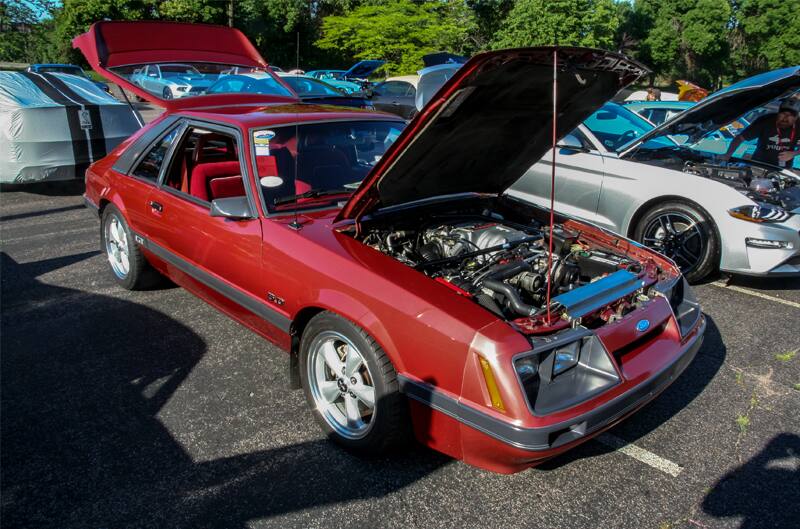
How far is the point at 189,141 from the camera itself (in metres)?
4.02

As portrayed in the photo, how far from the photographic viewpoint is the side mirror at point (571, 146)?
567 cm

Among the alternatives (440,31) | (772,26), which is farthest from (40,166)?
(772,26)

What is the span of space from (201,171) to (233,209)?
1.02 metres

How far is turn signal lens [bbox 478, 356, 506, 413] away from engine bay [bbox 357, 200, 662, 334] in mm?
273

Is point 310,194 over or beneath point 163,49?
beneath

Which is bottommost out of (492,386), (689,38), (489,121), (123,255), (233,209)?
(123,255)

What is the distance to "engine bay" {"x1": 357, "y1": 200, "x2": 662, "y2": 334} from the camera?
2629mm

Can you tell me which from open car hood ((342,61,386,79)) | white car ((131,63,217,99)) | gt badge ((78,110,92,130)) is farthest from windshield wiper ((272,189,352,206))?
open car hood ((342,61,386,79))

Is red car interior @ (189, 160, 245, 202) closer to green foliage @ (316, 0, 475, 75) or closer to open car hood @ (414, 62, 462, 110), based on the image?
open car hood @ (414, 62, 462, 110)

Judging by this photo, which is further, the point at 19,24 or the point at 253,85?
the point at 19,24

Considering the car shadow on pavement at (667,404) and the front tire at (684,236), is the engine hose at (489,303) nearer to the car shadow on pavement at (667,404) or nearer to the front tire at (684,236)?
the car shadow on pavement at (667,404)

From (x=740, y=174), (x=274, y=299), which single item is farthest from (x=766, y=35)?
(x=274, y=299)

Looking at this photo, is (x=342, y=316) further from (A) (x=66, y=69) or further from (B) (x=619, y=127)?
(A) (x=66, y=69)

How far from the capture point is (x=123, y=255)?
183 inches
